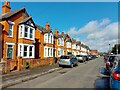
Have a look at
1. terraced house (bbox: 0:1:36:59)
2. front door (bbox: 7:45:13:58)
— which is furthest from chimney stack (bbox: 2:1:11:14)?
front door (bbox: 7:45:13:58)

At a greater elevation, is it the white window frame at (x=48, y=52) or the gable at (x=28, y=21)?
the gable at (x=28, y=21)

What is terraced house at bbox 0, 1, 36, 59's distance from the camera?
21.8m

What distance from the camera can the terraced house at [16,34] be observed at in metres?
21.8

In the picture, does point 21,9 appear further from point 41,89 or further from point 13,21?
point 41,89

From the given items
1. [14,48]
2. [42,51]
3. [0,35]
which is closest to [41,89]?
[0,35]

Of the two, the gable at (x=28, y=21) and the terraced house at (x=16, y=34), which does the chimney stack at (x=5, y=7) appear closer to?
the terraced house at (x=16, y=34)

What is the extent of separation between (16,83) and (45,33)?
23031 millimetres

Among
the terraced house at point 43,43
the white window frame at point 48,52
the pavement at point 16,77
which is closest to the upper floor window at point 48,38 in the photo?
the terraced house at point 43,43

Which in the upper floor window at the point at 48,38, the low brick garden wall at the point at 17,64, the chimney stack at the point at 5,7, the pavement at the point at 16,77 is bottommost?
the pavement at the point at 16,77

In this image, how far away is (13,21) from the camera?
23.4m

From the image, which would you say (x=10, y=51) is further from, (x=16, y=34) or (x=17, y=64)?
(x=17, y=64)

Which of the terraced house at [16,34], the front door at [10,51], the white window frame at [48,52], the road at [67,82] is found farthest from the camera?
the white window frame at [48,52]

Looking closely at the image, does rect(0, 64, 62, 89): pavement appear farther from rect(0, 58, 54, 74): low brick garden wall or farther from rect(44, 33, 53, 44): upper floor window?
rect(44, 33, 53, 44): upper floor window

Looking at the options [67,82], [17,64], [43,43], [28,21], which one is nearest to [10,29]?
[28,21]
